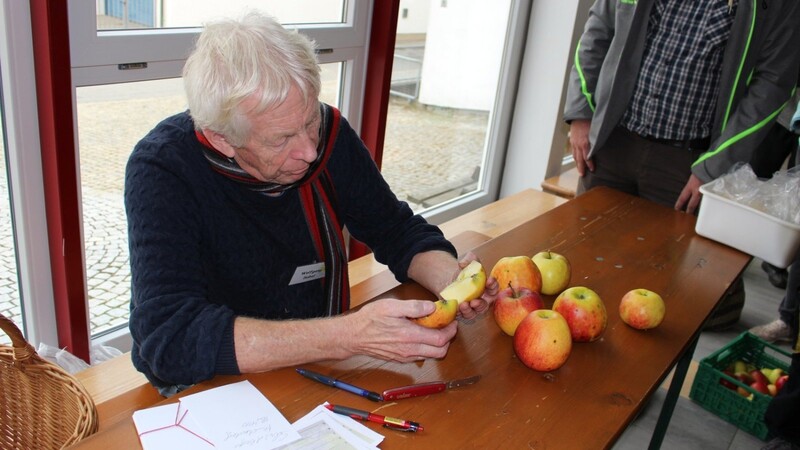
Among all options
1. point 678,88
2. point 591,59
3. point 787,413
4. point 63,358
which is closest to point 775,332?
point 787,413

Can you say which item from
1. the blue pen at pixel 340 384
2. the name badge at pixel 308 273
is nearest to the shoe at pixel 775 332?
the name badge at pixel 308 273

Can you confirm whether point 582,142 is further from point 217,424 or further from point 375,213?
point 217,424

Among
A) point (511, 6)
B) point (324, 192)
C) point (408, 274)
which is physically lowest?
point (408, 274)

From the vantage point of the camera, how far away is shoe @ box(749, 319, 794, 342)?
3465 mm

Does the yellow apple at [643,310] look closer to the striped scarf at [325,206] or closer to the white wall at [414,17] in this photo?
the striped scarf at [325,206]

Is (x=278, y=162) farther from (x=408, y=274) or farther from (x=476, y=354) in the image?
(x=476, y=354)

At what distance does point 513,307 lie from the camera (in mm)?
1419

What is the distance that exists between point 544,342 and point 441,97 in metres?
2.71

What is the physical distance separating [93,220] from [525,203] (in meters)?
2.34

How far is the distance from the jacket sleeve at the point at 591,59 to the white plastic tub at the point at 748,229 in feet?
2.47

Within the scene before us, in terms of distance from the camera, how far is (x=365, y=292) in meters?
2.36

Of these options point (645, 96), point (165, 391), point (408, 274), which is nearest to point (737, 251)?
point (645, 96)

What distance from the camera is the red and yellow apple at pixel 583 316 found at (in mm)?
1401

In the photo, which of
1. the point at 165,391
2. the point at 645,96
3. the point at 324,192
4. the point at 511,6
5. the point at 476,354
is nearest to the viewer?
the point at 476,354
